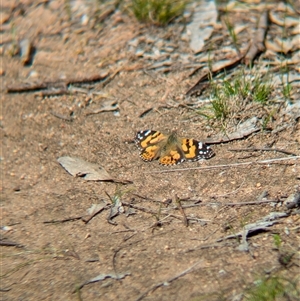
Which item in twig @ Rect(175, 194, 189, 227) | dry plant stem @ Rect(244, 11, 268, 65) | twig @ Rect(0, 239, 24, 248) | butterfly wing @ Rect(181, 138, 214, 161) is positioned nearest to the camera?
twig @ Rect(175, 194, 189, 227)

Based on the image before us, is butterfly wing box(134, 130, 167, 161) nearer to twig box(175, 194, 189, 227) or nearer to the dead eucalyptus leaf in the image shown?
the dead eucalyptus leaf

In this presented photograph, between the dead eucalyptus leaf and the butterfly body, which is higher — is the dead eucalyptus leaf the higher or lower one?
the lower one

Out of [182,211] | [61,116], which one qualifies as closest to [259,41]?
[61,116]

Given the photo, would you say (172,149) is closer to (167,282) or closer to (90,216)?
(90,216)

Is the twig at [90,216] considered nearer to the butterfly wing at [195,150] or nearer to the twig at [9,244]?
the twig at [9,244]

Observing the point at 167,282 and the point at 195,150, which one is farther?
the point at 195,150

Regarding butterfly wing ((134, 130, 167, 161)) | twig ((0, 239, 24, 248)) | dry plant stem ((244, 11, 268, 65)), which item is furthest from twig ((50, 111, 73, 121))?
dry plant stem ((244, 11, 268, 65))

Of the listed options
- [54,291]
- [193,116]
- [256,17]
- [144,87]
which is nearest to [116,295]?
[54,291]
